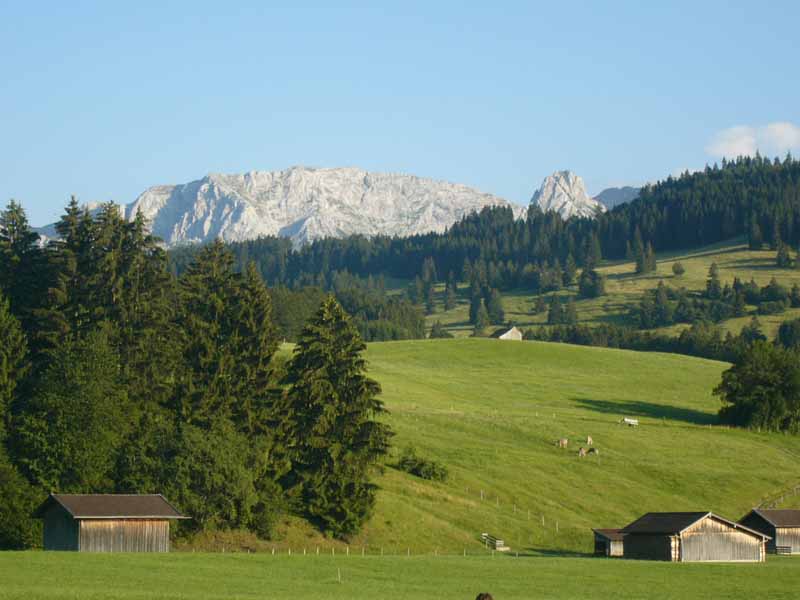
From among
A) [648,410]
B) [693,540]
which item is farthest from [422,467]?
[648,410]

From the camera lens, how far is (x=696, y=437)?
115562mm

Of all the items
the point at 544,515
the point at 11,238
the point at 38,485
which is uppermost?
the point at 11,238

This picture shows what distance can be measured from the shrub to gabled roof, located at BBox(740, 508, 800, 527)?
22.2 meters

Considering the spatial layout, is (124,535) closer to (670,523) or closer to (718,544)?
(670,523)

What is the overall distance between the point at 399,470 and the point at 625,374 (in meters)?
74.2

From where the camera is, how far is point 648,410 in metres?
131

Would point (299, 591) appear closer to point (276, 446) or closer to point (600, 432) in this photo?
point (276, 446)

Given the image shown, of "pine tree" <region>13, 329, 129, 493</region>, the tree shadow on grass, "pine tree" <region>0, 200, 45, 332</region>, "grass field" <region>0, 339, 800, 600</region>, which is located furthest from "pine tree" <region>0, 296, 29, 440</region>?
the tree shadow on grass

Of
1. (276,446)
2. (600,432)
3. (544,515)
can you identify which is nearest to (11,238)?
(276,446)

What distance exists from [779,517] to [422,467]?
25.7 metres

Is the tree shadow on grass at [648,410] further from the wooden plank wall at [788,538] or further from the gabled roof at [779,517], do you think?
the wooden plank wall at [788,538]

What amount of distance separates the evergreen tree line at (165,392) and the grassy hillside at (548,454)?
4280 mm

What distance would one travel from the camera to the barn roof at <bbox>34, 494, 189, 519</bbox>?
210ft

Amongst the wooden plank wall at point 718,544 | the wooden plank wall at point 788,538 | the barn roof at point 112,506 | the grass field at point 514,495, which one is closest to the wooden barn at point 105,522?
the barn roof at point 112,506
